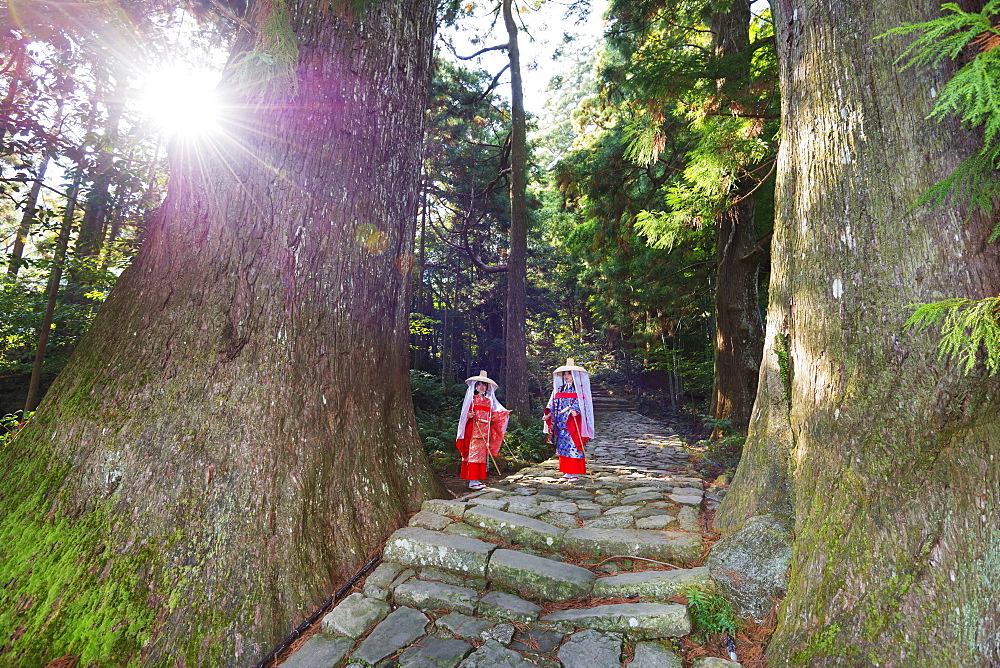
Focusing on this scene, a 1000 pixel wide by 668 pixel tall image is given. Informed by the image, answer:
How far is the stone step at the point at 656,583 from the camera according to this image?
2549 mm

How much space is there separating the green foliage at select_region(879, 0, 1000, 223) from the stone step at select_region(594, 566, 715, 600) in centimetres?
215

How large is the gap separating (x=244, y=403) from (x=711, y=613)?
3.09 meters

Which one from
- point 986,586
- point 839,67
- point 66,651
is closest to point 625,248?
point 839,67

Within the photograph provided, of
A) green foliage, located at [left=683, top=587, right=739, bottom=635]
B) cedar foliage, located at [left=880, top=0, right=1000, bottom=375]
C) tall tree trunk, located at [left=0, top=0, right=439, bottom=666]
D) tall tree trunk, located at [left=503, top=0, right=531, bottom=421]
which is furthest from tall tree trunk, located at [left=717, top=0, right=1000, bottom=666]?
tall tree trunk, located at [left=503, top=0, right=531, bottom=421]

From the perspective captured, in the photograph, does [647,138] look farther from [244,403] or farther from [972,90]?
[244,403]

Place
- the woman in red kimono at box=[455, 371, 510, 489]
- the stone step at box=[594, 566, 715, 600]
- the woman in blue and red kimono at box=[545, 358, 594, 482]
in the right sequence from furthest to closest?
the woman in blue and red kimono at box=[545, 358, 594, 482], the woman in red kimono at box=[455, 371, 510, 489], the stone step at box=[594, 566, 715, 600]

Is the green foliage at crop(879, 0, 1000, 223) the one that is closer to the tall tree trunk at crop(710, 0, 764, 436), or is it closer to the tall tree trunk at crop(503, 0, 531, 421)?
the tall tree trunk at crop(710, 0, 764, 436)

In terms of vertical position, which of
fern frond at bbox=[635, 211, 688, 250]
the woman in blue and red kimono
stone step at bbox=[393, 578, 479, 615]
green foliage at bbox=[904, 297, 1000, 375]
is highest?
fern frond at bbox=[635, 211, 688, 250]

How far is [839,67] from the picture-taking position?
2.42m

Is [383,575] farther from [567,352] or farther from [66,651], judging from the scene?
[567,352]

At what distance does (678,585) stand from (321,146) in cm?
399

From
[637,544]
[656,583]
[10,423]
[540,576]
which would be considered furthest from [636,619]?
[10,423]

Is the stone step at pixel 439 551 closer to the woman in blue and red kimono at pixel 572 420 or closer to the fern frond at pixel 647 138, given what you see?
the woman in blue and red kimono at pixel 572 420

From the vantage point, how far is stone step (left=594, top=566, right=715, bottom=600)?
2.55 m
